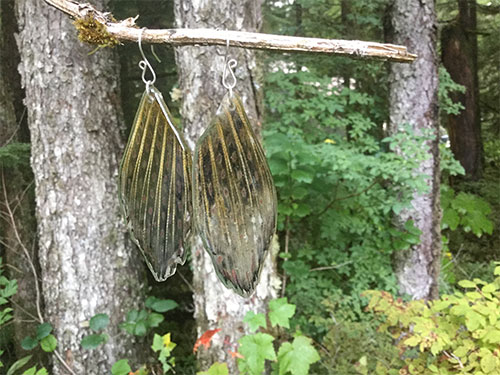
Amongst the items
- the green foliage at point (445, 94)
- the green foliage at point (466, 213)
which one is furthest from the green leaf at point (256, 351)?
the green foliage at point (466, 213)

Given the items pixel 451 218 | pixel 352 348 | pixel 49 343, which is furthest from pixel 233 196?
pixel 451 218

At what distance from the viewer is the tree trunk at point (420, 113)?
2.97 m

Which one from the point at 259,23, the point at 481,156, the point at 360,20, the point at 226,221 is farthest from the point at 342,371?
the point at 481,156

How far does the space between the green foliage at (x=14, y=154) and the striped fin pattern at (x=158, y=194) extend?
193cm

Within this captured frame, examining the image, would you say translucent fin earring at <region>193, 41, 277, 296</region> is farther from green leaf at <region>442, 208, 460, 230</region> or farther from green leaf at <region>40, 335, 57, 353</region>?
green leaf at <region>442, 208, 460, 230</region>

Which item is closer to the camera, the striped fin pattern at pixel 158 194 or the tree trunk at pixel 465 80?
the striped fin pattern at pixel 158 194

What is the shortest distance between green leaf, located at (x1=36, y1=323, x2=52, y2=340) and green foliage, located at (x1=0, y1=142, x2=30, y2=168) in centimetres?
114

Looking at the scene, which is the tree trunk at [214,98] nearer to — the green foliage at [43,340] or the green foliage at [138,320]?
Answer: the green foliage at [138,320]

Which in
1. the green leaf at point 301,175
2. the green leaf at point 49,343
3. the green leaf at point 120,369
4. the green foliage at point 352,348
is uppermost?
the green leaf at point 301,175

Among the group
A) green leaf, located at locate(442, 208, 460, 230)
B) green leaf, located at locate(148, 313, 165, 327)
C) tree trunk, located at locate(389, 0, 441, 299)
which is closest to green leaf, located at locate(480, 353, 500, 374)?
tree trunk, located at locate(389, 0, 441, 299)

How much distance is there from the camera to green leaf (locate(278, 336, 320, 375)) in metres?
1.91

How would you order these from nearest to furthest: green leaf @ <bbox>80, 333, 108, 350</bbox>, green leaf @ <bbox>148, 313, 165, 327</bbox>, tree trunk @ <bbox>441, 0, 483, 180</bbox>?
green leaf @ <bbox>80, 333, 108, 350</bbox>, green leaf @ <bbox>148, 313, 165, 327</bbox>, tree trunk @ <bbox>441, 0, 483, 180</bbox>

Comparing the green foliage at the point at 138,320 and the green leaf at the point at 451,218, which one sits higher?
the green leaf at the point at 451,218

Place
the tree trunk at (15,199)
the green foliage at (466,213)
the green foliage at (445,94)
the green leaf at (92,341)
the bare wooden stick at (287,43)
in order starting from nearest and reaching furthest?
1. the bare wooden stick at (287,43)
2. the green leaf at (92,341)
3. the tree trunk at (15,199)
4. the green foliage at (445,94)
5. the green foliage at (466,213)
